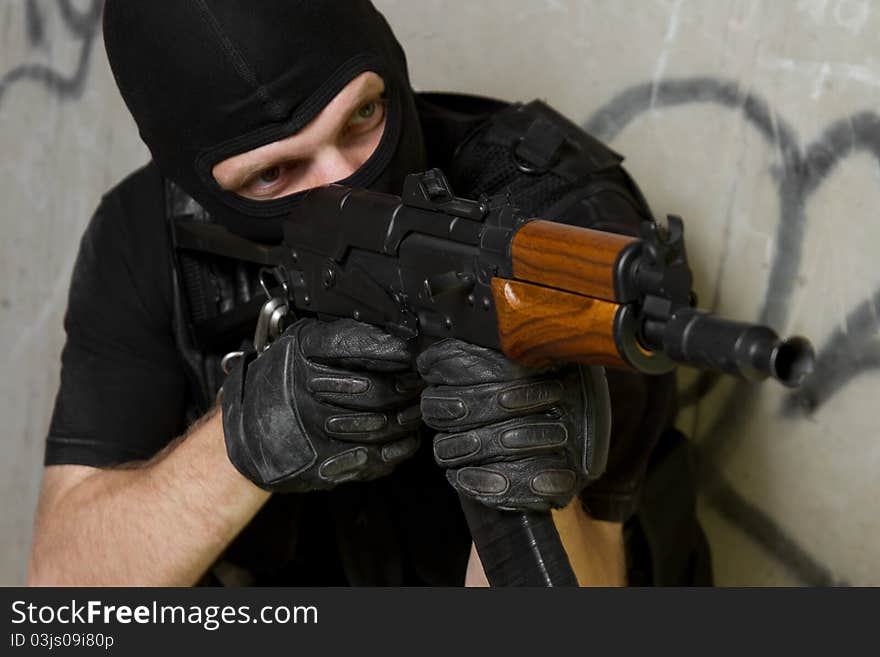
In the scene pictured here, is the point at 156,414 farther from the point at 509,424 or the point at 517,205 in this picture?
the point at 509,424

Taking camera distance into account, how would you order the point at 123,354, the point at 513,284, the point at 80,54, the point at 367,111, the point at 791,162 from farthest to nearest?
1. the point at 80,54
2. the point at 123,354
3. the point at 791,162
4. the point at 367,111
5. the point at 513,284

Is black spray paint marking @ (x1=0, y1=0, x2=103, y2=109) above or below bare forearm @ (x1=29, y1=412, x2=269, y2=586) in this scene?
above

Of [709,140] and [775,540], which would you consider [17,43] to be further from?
[775,540]

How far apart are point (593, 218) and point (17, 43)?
1.47 metres

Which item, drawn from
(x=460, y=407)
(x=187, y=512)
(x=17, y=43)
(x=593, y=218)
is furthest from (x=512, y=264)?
(x=17, y=43)

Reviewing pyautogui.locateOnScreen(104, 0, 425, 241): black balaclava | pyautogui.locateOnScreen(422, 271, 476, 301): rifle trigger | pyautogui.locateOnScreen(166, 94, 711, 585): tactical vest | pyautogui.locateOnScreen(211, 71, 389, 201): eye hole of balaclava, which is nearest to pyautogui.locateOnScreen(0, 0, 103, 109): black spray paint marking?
pyautogui.locateOnScreen(166, 94, 711, 585): tactical vest

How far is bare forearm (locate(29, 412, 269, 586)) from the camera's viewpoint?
4.71 ft

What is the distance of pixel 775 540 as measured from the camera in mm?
1618

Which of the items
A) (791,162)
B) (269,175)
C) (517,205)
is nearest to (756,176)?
(791,162)

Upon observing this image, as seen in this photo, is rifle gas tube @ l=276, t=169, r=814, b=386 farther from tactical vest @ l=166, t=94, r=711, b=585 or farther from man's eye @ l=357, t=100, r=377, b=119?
tactical vest @ l=166, t=94, r=711, b=585

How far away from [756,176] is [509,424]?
689 mm

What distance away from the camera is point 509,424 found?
1004 millimetres

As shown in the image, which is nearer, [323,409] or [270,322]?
[323,409]

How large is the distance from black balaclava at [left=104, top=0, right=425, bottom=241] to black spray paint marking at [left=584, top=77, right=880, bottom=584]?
42 cm
